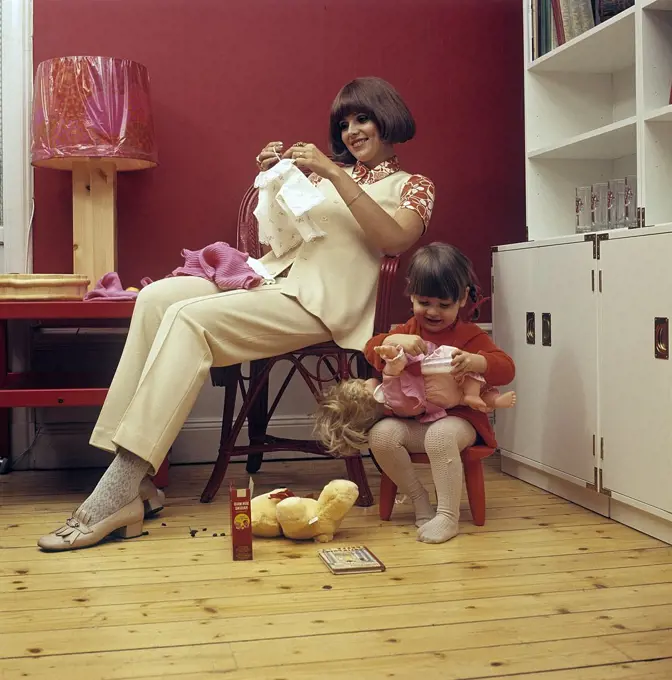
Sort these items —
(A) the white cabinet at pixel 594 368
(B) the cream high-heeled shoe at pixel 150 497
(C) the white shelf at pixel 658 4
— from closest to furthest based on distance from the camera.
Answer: (A) the white cabinet at pixel 594 368 → (C) the white shelf at pixel 658 4 → (B) the cream high-heeled shoe at pixel 150 497

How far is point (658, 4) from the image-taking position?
2.38 m

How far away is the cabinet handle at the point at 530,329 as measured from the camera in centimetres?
287

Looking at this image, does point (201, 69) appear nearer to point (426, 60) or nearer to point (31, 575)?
point (426, 60)

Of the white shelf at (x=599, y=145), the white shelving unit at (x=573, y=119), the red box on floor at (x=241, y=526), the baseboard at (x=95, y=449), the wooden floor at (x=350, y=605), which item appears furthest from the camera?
the baseboard at (x=95, y=449)

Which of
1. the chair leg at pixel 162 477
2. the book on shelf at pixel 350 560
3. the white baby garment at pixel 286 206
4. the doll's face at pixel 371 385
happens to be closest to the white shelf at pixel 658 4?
the white baby garment at pixel 286 206

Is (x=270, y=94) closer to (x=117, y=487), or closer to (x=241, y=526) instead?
(x=117, y=487)

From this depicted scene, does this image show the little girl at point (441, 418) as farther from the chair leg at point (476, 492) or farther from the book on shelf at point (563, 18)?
the book on shelf at point (563, 18)

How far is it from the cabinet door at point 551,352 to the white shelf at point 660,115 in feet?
1.17

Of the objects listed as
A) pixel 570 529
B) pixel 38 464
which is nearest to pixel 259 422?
pixel 38 464

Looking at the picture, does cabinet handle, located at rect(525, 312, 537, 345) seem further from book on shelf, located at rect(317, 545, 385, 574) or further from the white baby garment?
book on shelf, located at rect(317, 545, 385, 574)

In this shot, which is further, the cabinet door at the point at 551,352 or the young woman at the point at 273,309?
the cabinet door at the point at 551,352

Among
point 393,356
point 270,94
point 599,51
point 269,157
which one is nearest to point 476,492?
point 393,356

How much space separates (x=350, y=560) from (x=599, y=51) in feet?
5.73

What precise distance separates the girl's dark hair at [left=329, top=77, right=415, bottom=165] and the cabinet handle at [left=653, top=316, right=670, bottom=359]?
98cm
